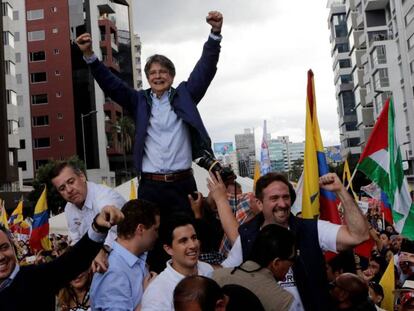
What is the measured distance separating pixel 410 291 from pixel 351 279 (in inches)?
44.9

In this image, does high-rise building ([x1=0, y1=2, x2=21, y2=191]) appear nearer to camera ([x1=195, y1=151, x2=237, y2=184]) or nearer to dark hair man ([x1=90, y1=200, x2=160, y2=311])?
camera ([x1=195, y1=151, x2=237, y2=184])

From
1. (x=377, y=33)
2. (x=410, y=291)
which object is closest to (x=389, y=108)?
(x=410, y=291)

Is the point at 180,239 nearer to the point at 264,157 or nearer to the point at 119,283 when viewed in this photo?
the point at 119,283

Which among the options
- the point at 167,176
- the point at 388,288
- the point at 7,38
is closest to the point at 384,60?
the point at 7,38

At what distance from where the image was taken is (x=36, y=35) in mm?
70750

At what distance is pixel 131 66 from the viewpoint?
7744 centimetres

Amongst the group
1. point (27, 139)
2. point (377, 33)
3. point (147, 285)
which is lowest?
point (147, 285)

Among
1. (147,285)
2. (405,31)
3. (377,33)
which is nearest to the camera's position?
(147,285)

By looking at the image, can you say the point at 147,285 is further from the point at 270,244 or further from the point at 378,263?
the point at 378,263

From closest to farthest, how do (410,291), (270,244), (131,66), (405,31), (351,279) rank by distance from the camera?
(270,244) → (351,279) → (410,291) → (405,31) → (131,66)

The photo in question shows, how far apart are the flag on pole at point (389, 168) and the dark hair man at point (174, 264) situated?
2.94 metres

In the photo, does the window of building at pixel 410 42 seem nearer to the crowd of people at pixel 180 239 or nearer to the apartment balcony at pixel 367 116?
the apartment balcony at pixel 367 116

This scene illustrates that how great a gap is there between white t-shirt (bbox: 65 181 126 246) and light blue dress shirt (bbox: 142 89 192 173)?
36cm

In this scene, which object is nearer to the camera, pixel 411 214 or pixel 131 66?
pixel 411 214
